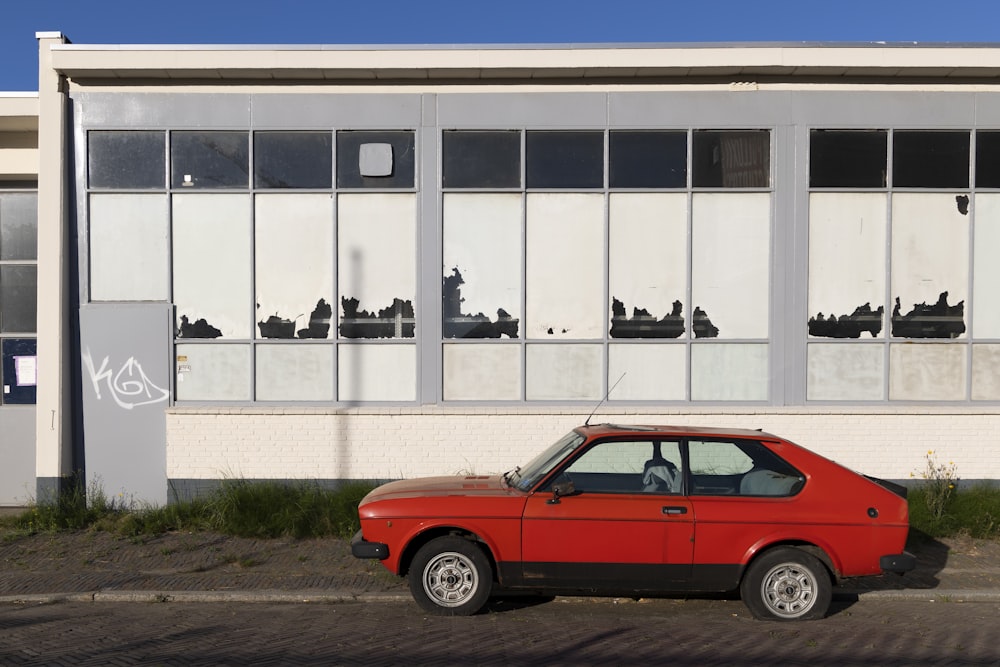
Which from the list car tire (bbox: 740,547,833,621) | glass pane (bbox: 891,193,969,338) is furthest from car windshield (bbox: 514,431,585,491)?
glass pane (bbox: 891,193,969,338)

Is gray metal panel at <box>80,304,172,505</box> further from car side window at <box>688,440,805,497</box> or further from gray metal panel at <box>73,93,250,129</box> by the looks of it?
car side window at <box>688,440,805,497</box>

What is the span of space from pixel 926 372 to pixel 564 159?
17.9 feet

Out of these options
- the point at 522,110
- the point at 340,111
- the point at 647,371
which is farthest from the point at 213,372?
the point at 647,371

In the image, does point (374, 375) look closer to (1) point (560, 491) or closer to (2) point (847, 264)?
(1) point (560, 491)

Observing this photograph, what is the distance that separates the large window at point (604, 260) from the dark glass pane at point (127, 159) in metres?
3.73

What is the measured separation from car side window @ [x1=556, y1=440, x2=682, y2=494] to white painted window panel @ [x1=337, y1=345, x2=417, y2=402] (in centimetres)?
427

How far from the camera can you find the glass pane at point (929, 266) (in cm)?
1080

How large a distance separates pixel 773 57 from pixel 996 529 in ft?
20.3

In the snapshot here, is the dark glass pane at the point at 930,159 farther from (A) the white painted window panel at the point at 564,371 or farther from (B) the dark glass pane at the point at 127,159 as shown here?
(B) the dark glass pane at the point at 127,159

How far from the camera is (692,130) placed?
10812 mm

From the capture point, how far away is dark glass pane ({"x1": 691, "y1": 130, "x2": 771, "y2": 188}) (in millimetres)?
10828

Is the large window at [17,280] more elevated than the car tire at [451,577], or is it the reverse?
the large window at [17,280]

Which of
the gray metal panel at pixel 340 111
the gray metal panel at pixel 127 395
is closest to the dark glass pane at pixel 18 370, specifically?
the gray metal panel at pixel 127 395

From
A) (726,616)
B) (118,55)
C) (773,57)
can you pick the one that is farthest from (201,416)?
(773,57)
